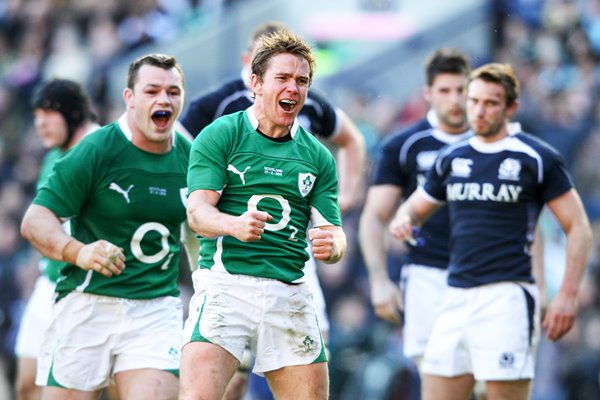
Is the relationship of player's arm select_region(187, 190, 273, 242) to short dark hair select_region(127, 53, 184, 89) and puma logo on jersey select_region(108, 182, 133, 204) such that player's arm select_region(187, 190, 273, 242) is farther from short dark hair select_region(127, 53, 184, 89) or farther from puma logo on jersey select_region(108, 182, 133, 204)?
short dark hair select_region(127, 53, 184, 89)

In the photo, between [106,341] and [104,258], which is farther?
[106,341]

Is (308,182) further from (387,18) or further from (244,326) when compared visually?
(387,18)

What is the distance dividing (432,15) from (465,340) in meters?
9.91

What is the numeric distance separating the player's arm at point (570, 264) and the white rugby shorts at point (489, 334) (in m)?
0.15

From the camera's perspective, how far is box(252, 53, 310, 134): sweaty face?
6773 millimetres

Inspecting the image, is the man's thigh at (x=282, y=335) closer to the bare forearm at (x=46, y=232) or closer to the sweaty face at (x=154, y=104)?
the bare forearm at (x=46, y=232)

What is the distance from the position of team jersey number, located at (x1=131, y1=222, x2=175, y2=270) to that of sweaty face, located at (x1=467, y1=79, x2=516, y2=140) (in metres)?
2.21

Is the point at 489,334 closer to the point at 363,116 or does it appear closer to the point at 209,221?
the point at 209,221

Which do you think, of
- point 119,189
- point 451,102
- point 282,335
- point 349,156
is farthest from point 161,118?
point 451,102

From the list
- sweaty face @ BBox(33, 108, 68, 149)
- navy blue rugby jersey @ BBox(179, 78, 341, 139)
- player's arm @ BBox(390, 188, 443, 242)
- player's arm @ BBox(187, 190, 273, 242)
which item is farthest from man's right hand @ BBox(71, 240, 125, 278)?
sweaty face @ BBox(33, 108, 68, 149)

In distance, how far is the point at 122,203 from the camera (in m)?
7.70

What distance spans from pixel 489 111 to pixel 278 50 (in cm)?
211

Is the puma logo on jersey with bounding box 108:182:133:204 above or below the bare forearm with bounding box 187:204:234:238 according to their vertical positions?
above

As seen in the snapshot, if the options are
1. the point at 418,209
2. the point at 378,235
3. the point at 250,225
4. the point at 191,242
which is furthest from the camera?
the point at 378,235
